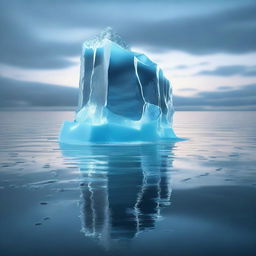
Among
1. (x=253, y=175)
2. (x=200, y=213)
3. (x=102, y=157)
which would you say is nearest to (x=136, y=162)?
(x=102, y=157)

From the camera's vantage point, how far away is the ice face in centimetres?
1148

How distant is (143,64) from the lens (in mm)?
12422

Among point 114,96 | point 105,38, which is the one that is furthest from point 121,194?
point 105,38

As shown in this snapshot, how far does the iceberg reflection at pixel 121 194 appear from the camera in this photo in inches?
125

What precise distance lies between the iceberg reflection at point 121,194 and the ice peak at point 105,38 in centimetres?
580

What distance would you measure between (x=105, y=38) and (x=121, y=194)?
8.84m

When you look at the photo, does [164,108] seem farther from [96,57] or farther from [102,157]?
[102,157]

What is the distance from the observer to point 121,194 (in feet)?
14.7

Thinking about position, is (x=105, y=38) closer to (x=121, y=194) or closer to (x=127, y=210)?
(x=121, y=194)

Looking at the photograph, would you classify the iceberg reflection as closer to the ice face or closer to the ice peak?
the ice face

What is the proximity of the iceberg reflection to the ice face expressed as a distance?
3624mm

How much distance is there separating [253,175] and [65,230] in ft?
12.8

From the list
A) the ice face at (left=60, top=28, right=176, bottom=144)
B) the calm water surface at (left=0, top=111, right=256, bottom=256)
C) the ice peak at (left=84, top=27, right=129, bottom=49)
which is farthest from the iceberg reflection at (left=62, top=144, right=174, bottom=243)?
the ice peak at (left=84, top=27, right=129, bottom=49)

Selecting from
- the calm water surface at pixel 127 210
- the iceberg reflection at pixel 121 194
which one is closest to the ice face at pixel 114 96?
the iceberg reflection at pixel 121 194
